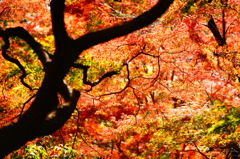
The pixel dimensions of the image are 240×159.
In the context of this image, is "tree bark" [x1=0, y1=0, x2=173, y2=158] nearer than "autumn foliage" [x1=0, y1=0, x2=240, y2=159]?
Yes

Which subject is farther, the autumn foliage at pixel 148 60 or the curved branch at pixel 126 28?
the autumn foliage at pixel 148 60

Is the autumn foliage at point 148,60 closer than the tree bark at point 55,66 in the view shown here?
No

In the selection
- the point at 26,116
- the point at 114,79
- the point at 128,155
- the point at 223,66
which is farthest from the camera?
the point at 128,155

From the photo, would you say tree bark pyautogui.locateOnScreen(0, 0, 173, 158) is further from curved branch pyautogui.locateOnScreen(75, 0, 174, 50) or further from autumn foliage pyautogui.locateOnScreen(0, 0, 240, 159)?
autumn foliage pyautogui.locateOnScreen(0, 0, 240, 159)

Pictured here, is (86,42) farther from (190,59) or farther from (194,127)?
(190,59)

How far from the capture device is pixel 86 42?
8.75 ft

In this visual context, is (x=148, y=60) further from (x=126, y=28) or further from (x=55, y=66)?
(x=55, y=66)

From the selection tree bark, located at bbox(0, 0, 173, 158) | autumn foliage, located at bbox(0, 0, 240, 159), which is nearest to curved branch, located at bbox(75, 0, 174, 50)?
tree bark, located at bbox(0, 0, 173, 158)

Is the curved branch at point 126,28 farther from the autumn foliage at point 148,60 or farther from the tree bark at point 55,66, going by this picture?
the autumn foliage at point 148,60

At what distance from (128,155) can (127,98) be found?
13.7 feet

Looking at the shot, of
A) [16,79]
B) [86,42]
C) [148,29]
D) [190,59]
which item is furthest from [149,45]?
[86,42]

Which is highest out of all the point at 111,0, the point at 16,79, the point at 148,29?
the point at 111,0

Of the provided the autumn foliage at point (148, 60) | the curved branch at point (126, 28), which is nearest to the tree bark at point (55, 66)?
the curved branch at point (126, 28)

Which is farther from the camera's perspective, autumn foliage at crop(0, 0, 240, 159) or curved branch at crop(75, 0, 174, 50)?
autumn foliage at crop(0, 0, 240, 159)
